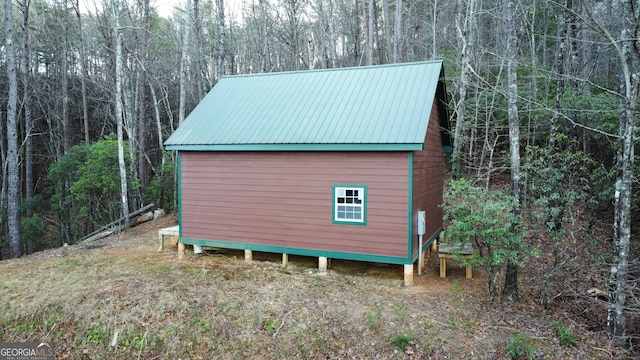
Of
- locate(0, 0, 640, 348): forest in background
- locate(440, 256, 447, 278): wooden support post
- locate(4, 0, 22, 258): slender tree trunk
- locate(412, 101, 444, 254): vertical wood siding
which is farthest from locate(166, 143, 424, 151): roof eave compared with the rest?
locate(4, 0, 22, 258): slender tree trunk

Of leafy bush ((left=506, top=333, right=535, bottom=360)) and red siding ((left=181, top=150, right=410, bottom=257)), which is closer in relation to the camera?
leafy bush ((left=506, top=333, right=535, bottom=360))

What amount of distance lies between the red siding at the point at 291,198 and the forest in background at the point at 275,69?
2406 millimetres

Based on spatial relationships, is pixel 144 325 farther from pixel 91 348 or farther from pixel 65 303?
pixel 65 303

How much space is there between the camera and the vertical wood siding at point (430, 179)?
332 inches

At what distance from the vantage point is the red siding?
806 centimetres

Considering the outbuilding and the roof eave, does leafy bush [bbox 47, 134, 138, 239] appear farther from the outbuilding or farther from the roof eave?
the roof eave

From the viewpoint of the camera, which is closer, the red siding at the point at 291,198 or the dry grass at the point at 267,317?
the dry grass at the point at 267,317

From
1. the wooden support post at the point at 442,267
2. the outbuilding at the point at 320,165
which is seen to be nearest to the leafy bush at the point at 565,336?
the wooden support post at the point at 442,267

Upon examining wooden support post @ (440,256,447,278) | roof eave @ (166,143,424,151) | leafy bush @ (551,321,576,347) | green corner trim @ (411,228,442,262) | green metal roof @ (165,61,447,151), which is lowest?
leafy bush @ (551,321,576,347)

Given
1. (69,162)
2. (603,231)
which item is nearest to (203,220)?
(69,162)

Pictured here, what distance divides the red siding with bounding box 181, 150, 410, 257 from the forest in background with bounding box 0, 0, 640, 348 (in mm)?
2406

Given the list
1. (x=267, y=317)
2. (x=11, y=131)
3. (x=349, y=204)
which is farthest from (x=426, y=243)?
(x=11, y=131)

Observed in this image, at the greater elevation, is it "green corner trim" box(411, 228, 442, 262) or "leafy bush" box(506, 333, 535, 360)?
"green corner trim" box(411, 228, 442, 262)

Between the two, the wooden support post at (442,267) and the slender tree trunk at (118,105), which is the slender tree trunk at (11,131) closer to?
the slender tree trunk at (118,105)
